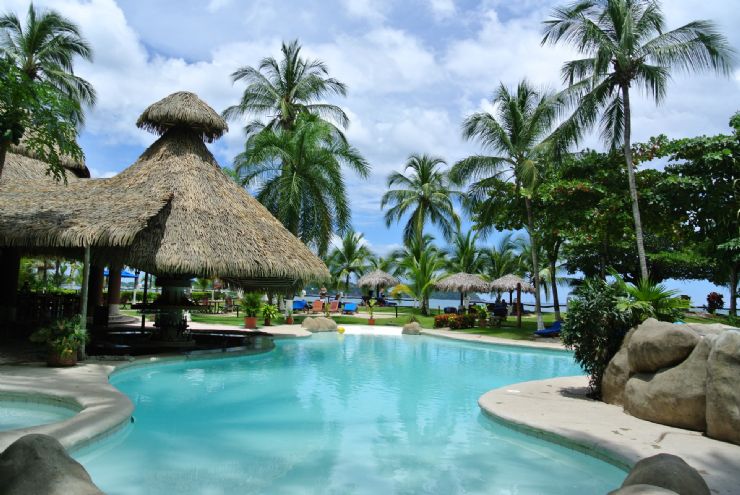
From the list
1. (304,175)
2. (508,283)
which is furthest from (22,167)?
(508,283)

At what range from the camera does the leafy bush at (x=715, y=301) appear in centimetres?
3004

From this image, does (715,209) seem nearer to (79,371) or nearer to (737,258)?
(737,258)

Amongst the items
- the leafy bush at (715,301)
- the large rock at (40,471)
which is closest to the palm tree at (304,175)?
the large rock at (40,471)

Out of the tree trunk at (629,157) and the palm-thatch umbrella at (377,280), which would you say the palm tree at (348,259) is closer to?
the palm-thatch umbrella at (377,280)

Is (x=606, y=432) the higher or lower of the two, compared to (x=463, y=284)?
lower

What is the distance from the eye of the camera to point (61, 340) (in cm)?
809

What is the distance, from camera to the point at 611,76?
1486cm

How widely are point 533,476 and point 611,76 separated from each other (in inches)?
529

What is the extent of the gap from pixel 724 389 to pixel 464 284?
1881 centimetres

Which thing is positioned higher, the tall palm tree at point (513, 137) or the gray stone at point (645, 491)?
the tall palm tree at point (513, 137)

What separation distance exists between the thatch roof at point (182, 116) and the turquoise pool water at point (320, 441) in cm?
632

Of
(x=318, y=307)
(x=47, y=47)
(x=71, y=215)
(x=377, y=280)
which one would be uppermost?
(x=47, y=47)

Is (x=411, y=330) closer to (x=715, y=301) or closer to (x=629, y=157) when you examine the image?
(x=629, y=157)

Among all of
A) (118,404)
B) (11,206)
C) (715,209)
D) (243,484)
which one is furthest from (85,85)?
(715,209)
